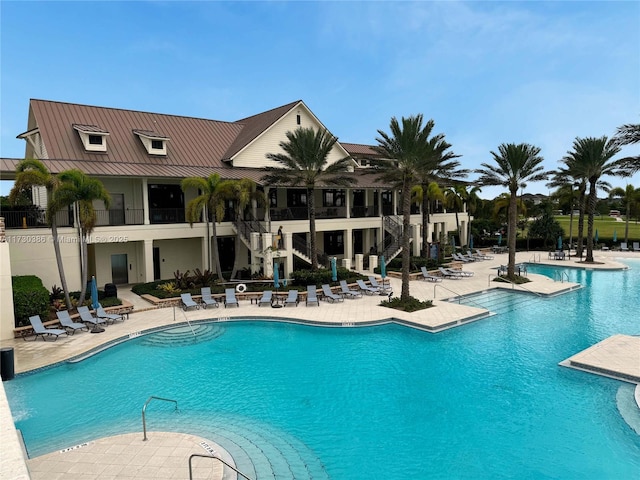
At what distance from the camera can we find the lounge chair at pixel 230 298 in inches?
830

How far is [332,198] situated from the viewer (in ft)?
112

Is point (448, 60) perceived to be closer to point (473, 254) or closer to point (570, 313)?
point (570, 313)

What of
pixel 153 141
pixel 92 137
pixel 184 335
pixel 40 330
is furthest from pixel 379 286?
pixel 92 137

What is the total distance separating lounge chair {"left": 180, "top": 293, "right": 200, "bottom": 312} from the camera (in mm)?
20562

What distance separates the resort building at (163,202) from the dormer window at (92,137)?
6 centimetres

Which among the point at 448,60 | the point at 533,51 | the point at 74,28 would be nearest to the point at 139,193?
the point at 74,28

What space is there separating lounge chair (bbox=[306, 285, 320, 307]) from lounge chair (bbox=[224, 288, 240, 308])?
3621 millimetres

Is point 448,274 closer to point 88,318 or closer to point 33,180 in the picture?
point 88,318

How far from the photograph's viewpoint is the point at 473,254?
3959 cm

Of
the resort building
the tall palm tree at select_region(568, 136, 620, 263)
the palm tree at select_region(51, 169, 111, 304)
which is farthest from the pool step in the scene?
the tall palm tree at select_region(568, 136, 620, 263)

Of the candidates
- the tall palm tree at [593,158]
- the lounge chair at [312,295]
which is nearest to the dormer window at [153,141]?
the lounge chair at [312,295]

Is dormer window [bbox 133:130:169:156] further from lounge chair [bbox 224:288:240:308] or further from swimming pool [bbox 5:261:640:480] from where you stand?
swimming pool [bbox 5:261:640:480]

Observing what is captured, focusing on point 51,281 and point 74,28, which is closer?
point 74,28

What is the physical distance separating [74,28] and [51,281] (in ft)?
40.0
